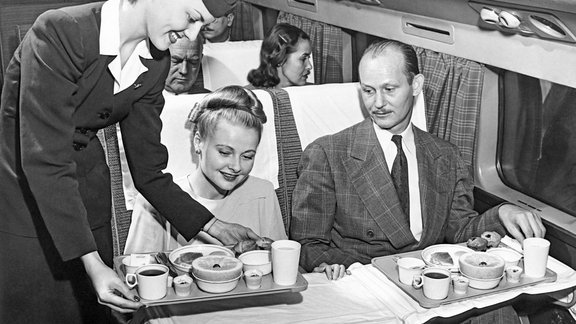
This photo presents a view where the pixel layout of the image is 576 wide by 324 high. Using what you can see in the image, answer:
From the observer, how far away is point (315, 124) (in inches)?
126

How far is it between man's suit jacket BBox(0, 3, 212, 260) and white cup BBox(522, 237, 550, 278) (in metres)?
1.17

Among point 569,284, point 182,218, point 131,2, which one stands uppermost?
point 131,2

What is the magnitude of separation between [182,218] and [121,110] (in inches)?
17.7

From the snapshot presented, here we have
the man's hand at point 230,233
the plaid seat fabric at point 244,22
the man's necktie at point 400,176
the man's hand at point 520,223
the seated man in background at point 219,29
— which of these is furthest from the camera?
the plaid seat fabric at point 244,22

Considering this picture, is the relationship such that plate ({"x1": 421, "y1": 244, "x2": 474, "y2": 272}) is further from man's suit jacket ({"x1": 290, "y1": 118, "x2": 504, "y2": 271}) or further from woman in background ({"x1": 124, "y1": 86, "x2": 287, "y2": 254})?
woman in background ({"x1": 124, "y1": 86, "x2": 287, "y2": 254})

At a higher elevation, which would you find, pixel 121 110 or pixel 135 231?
pixel 121 110

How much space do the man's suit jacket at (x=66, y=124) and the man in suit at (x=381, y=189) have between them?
695 mm

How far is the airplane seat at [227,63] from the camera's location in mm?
5363

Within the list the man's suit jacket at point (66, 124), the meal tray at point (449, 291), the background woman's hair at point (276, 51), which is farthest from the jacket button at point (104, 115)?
the background woman's hair at point (276, 51)

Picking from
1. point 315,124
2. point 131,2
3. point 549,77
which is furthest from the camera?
point 315,124

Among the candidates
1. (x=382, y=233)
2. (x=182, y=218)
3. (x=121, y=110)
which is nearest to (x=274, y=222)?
(x=382, y=233)

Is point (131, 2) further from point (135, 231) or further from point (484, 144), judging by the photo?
point (484, 144)

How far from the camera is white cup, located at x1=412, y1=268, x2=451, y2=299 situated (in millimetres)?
2080

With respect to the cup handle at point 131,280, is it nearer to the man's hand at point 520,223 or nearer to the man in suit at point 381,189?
the man in suit at point 381,189
